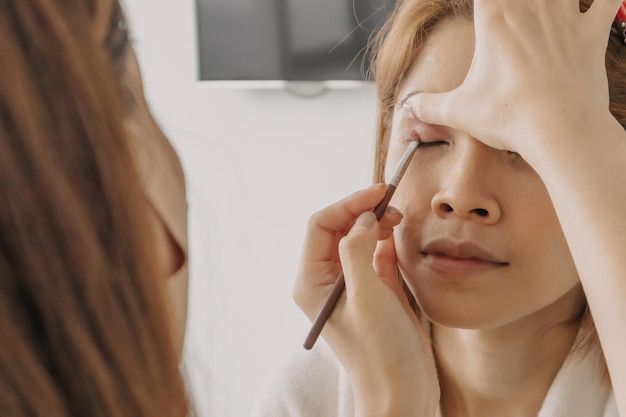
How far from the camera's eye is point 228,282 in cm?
218

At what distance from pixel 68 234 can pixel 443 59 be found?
0.60m

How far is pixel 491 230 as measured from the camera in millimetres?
843

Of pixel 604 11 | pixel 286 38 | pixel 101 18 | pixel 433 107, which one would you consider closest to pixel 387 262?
pixel 433 107

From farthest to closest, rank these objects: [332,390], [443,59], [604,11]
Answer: [332,390] < [443,59] < [604,11]

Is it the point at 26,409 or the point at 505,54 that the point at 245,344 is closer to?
the point at 505,54

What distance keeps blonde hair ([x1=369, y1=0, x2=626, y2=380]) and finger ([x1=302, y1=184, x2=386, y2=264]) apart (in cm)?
17

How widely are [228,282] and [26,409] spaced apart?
177 cm

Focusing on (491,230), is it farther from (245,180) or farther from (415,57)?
(245,180)

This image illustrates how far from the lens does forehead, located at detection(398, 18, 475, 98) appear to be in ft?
2.96

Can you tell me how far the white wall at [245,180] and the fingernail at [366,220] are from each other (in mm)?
1073

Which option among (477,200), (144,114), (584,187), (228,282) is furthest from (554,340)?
(228,282)

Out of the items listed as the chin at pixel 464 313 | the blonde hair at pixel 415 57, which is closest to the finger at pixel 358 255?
the chin at pixel 464 313

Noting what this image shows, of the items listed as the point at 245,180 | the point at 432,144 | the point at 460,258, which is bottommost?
the point at 245,180

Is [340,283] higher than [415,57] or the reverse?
the reverse
